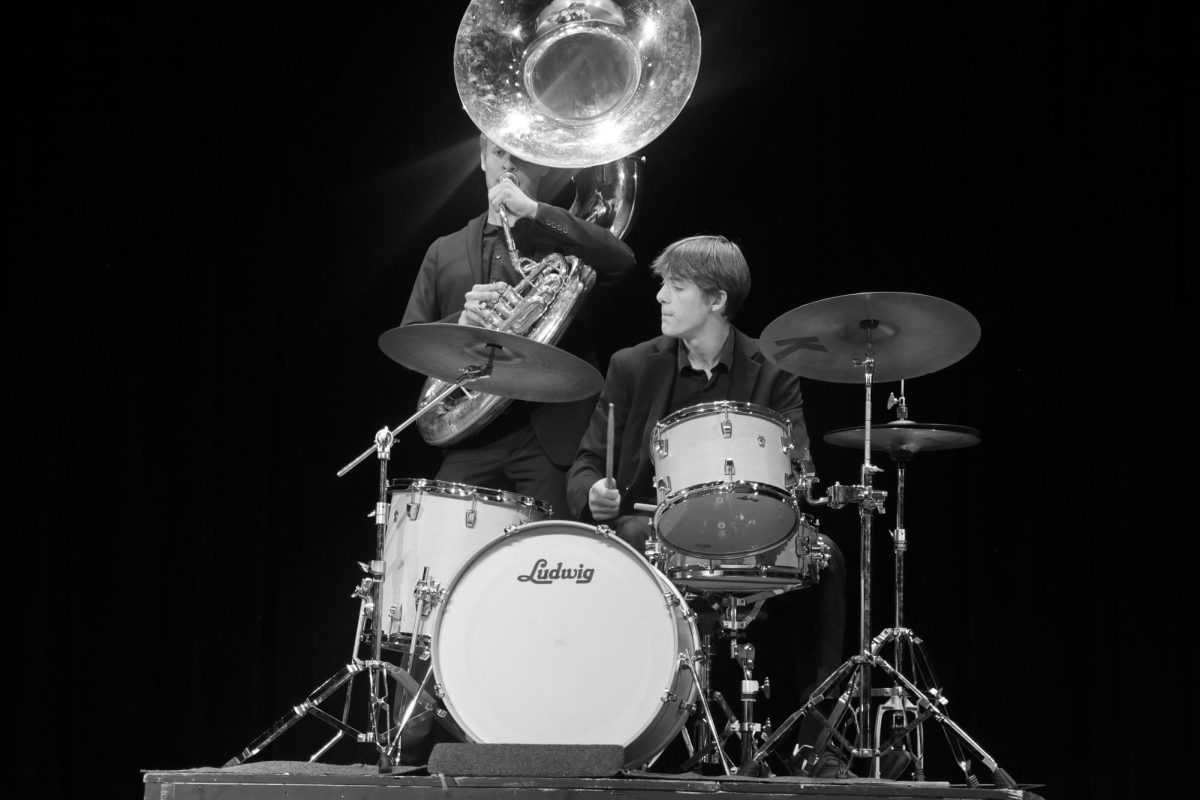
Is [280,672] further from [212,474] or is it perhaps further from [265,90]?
[265,90]

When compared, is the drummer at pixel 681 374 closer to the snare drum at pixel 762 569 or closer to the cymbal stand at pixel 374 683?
the snare drum at pixel 762 569

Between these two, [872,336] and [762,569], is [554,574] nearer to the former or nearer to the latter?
[762,569]

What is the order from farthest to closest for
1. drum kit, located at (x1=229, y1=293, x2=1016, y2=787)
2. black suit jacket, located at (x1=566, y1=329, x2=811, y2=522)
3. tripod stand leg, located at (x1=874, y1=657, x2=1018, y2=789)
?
black suit jacket, located at (x1=566, y1=329, x2=811, y2=522), drum kit, located at (x1=229, y1=293, x2=1016, y2=787), tripod stand leg, located at (x1=874, y1=657, x2=1018, y2=789)

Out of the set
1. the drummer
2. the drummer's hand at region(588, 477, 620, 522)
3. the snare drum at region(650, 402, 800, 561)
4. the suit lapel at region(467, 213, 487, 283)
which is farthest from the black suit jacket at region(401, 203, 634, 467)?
the snare drum at region(650, 402, 800, 561)

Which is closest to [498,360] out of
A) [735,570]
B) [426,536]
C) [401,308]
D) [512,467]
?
[426,536]

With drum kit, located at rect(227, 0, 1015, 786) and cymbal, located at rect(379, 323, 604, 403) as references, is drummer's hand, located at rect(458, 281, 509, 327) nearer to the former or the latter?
drum kit, located at rect(227, 0, 1015, 786)

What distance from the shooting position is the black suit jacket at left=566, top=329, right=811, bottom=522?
382cm

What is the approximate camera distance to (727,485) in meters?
3.18

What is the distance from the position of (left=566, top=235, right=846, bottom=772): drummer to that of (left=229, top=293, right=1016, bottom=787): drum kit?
28 cm

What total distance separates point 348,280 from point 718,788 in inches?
99.2

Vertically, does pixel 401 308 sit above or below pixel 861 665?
above

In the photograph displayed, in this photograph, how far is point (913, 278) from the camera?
171 inches

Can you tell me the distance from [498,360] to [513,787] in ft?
3.67

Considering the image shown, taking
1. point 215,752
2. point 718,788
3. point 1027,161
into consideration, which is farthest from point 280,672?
point 1027,161
